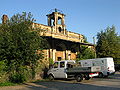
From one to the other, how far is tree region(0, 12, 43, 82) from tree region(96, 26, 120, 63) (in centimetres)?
2721

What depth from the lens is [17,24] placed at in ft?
50.2

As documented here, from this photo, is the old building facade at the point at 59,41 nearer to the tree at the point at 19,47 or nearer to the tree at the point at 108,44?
the tree at the point at 19,47

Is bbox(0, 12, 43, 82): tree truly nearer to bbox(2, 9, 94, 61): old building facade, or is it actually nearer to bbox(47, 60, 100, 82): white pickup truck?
bbox(47, 60, 100, 82): white pickup truck

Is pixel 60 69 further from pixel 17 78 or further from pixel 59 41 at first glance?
pixel 59 41

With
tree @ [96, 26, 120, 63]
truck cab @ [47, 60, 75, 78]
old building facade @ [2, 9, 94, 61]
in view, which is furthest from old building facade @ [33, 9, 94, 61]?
tree @ [96, 26, 120, 63]

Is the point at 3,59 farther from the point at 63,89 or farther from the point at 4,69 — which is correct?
the point at 63,89

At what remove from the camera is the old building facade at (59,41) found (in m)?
25.4

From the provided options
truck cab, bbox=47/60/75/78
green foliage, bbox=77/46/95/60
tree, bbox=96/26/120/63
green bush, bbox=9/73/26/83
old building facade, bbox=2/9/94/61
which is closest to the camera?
green bush, bbox=9/73/26/83

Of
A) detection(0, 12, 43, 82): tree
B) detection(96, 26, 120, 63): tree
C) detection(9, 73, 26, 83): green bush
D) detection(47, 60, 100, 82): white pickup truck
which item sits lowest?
detection(9, 73, 26, 83): green bush

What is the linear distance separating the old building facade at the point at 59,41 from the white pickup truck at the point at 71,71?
17.9 ft

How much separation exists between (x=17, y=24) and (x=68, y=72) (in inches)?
259

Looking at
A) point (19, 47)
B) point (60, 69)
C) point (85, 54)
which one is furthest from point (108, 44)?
point (19, 47)

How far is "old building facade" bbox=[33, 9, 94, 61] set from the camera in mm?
25375

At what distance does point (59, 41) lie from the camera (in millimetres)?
26062
